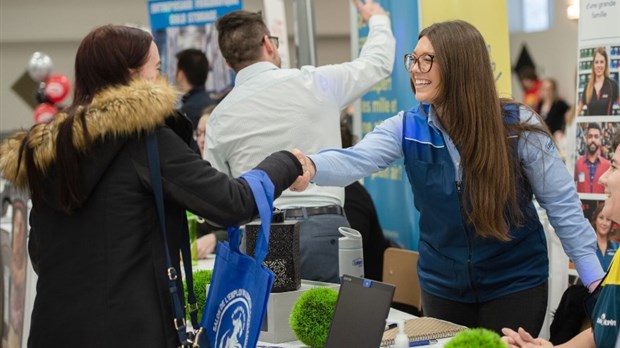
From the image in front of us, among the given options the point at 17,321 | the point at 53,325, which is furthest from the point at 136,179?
the point at 17,321

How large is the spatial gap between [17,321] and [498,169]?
2.45m

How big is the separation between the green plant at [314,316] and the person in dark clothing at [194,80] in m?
3.74

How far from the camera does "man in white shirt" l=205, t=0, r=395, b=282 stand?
3277 mm

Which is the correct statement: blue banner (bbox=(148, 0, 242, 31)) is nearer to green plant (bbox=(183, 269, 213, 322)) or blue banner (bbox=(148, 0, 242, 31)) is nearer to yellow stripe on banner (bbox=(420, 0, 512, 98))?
yellow stripe on banner (bbox=(420, 0, 512, 98))

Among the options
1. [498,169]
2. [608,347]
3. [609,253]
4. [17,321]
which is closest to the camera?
[608,347]

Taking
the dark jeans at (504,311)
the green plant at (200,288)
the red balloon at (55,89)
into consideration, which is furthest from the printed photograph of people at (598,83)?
the red balloon at (55,89)

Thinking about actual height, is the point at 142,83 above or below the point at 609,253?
above

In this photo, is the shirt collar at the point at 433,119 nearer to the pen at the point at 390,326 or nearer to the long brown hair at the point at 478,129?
the long brown hair at the point at 478,129

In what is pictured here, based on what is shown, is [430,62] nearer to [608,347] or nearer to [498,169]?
[498,169]

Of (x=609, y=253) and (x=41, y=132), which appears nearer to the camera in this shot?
(x=41, y=132)

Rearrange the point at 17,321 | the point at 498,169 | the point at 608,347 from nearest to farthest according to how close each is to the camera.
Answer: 1. the point at 608,347
2. the point at 498,169
3. the point at 17,321

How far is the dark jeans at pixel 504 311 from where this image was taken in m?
2.70

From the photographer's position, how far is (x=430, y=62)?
2619 mm

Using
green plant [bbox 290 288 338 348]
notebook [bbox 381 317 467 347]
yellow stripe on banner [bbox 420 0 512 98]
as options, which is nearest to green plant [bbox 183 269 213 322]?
green plant [bbox 290 288 338 348]
